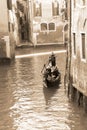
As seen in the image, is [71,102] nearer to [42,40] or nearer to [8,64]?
[8,64]

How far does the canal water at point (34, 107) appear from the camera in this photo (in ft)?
48.0

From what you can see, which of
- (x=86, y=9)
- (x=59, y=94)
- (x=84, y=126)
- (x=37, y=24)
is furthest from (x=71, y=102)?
(x=37, y=24)

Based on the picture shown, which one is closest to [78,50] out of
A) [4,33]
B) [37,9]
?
[4,33]

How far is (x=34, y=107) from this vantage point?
17.3 metres

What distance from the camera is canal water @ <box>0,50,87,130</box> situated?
14.6 meters

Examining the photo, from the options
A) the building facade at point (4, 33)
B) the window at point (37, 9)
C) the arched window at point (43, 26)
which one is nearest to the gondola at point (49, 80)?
the building facade at point (4, 33)

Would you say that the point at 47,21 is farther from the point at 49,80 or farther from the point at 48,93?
the point at 48,93

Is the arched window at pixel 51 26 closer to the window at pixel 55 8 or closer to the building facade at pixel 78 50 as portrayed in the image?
the window at pixel 55 8

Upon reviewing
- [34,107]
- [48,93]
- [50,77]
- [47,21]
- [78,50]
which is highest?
[78,50]

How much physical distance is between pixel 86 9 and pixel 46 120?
479 centimetres

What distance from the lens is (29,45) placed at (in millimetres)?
46969

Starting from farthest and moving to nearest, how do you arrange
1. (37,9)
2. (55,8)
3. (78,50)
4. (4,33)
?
(55,8) < (37,9) < (4,33) < (78,50)

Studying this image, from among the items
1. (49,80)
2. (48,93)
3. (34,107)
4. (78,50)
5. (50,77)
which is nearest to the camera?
(78,50)

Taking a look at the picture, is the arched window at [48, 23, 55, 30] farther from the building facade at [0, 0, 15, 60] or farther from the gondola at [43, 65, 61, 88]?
the gondola at [43, 65, 61, 88]
